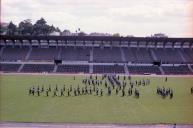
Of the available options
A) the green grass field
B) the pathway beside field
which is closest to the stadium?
the green grass field

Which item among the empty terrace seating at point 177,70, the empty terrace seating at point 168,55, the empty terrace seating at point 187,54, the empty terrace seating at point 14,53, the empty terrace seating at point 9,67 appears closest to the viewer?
the empty terrace seating at point 177,70

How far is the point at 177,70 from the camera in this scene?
70.5 m

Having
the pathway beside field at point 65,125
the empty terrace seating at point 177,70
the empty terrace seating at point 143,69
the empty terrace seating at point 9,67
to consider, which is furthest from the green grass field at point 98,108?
the empty terrace seating at point 9,67

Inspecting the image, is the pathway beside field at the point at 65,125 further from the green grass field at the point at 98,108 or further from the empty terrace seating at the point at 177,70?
the empty terrace seating at the point at 177,70

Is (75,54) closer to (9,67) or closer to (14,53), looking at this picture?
(14,53)

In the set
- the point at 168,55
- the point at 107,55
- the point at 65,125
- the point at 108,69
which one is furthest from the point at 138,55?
the point at 65,125

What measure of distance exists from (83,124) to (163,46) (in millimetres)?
59369

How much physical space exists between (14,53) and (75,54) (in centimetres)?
1148

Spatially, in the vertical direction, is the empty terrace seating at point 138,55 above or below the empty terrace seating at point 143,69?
above

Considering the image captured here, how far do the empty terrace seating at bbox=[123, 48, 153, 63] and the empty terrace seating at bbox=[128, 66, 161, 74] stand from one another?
3447mm

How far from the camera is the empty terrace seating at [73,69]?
68.6 metres

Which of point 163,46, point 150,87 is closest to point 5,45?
point 163,46

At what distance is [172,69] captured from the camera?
71.0 meters

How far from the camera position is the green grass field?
89.3 feet
